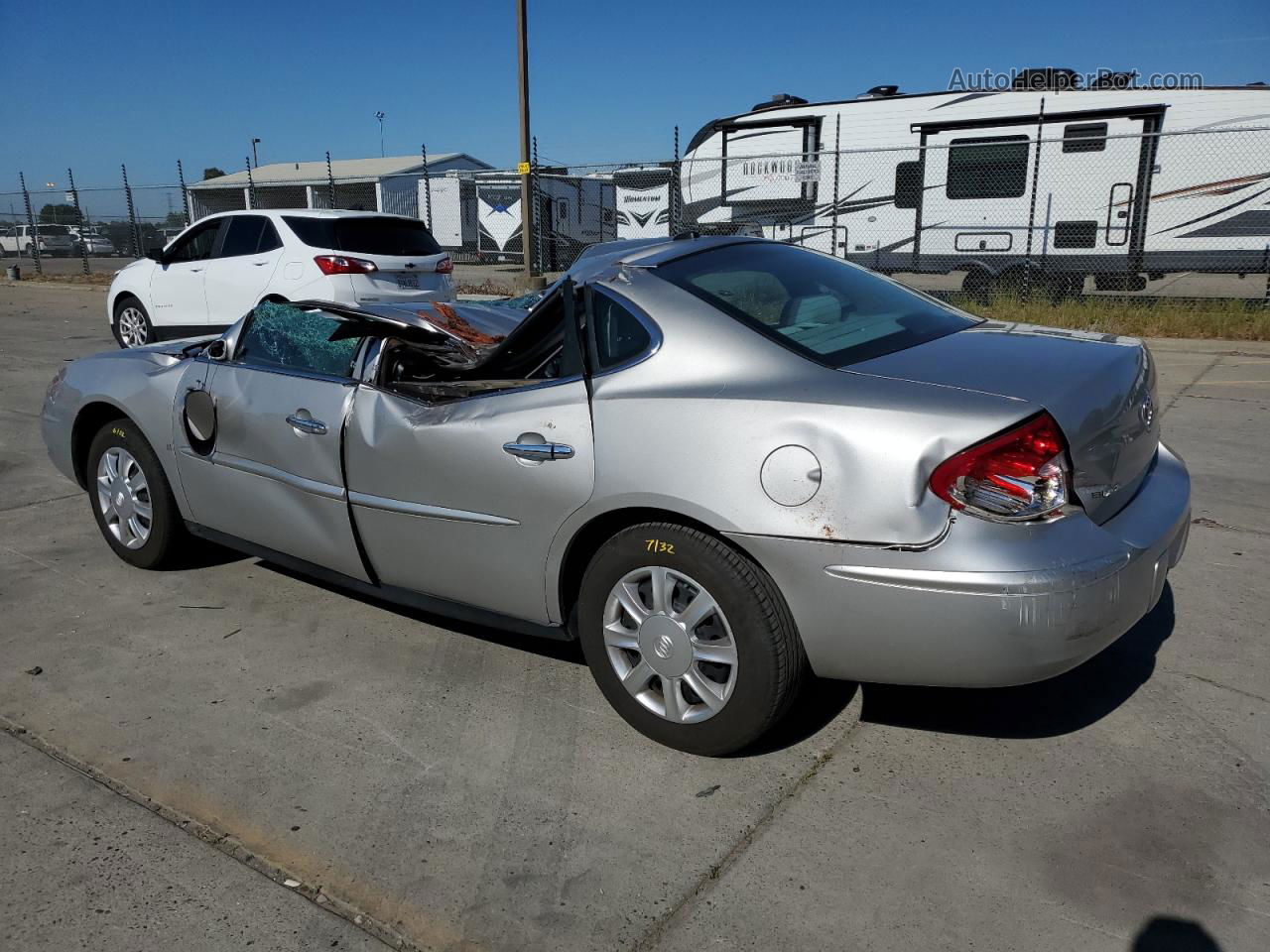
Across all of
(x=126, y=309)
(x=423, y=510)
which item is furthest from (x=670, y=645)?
(x=126, y=309)

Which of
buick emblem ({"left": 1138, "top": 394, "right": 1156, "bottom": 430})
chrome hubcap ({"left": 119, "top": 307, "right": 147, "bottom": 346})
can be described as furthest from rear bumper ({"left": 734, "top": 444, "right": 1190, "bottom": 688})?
chrome hubcap ({"left": 119, "top": 307, "right": 147, "bottom": 346})

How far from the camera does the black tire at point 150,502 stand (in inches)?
176

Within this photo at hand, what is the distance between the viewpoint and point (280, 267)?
1032cm

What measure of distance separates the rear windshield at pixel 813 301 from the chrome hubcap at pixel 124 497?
2807 millimetres

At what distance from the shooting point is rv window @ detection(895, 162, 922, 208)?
16.0m

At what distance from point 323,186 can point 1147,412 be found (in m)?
40.0

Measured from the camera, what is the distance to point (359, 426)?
3588 mm

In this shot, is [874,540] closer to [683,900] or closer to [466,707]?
[683,900]

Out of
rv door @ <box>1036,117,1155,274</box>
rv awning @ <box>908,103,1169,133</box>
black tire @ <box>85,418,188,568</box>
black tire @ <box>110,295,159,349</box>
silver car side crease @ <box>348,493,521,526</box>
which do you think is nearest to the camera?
silver car side crease @ <box>348,493,521,526</box>

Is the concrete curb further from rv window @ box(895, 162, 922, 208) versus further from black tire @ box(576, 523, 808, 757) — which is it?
rv window @ box(895, 162, 922, 208)

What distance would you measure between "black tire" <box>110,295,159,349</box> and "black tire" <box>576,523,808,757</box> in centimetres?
1046

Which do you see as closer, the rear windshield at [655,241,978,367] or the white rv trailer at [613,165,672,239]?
the rear windshield at [655,241,978,367]

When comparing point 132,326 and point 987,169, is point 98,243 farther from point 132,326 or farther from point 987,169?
point 987,169

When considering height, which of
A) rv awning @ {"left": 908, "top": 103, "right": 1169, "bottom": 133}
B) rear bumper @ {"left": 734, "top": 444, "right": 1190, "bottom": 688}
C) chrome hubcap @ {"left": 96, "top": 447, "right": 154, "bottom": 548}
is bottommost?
chrome hubcap @ {"left": 96, "top": 447, "right": 154, "bottom": 548}
